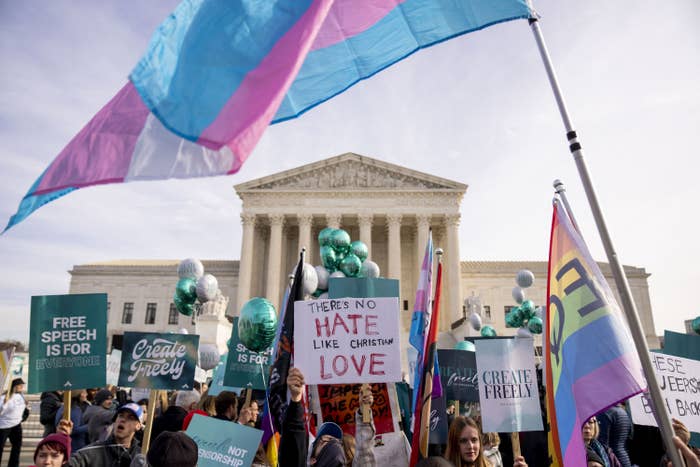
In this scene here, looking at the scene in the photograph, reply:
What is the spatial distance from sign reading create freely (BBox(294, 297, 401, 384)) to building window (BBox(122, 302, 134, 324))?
168 ft

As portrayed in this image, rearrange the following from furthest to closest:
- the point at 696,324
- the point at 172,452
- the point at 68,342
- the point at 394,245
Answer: the point at 394,245
the point at 696,324
the point at 68,342
the point at 172,452

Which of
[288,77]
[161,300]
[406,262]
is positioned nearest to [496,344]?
[288,77]

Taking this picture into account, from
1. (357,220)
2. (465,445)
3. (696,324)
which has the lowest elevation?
(465,445)

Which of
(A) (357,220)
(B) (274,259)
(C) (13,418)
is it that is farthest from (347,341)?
(A) (357,220)

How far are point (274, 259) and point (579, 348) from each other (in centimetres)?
3777

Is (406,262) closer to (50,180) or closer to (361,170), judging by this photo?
(361,170)

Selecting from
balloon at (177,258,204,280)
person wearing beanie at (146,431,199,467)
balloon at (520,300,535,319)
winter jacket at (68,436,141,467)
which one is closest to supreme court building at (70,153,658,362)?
balloon at (520,300,535,319)

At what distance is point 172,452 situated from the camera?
2.87 meters

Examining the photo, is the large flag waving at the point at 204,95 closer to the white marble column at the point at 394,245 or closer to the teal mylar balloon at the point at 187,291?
the teal mylar balloon at the point at 187,291

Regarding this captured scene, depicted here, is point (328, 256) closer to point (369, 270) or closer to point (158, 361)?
point (369, 270)

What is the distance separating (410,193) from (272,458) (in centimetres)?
3830

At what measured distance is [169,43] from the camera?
259 centimetres

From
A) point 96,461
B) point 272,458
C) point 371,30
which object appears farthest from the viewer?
point 272,458

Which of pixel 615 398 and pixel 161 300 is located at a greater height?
pixel 161 300
